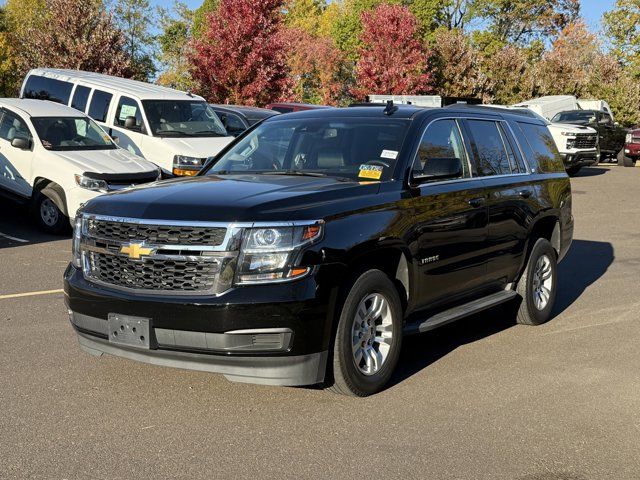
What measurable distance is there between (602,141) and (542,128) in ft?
78.7

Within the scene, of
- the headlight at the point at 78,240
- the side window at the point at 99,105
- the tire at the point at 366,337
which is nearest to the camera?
the tire at the point at 366,337

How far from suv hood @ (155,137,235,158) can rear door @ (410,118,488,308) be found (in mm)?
8170

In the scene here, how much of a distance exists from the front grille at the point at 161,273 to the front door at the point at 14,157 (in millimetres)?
8078

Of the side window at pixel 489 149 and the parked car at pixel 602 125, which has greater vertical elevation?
the side window at pixel 489 149

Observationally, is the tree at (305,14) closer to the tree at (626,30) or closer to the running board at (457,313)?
the tree at (626,30)

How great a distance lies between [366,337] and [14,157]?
9.22 meters

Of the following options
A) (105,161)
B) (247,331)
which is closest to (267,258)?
(247,331)

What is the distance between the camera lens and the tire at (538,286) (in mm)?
7266

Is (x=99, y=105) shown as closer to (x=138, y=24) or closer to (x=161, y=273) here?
(x=161, y=273)

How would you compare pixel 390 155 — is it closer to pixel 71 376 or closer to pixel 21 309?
pixel 71 376

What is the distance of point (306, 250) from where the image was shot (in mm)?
4793

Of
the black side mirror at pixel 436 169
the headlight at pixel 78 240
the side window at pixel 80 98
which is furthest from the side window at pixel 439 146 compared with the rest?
the side window at pixel 80 98

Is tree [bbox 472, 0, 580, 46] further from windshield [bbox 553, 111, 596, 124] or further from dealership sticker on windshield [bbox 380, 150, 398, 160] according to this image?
dealership sticker on windshield [bbox 380, 150, 398, 160]

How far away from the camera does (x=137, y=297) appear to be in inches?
191
